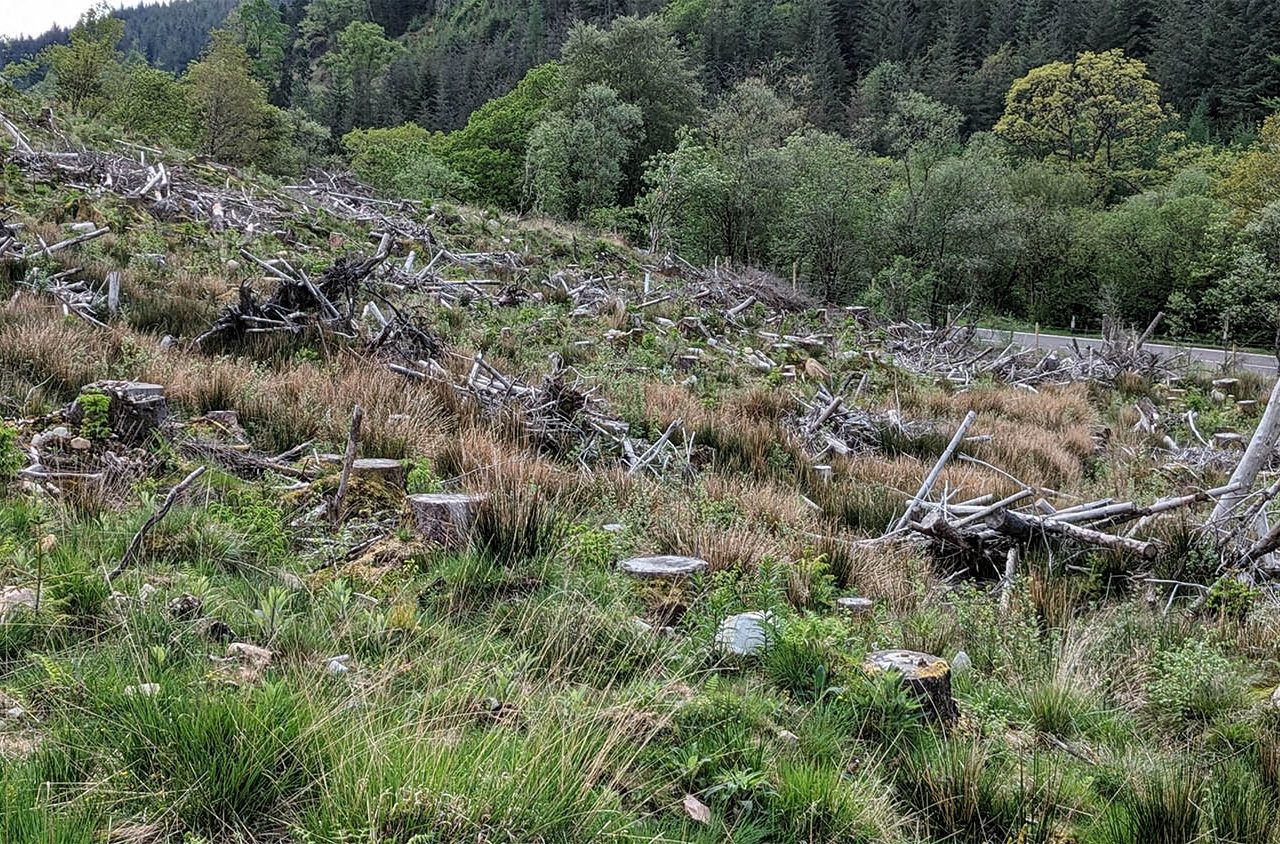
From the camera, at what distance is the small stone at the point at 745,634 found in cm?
296

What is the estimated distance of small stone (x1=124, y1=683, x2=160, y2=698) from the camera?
187cm

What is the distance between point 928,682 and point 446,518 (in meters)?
2.35

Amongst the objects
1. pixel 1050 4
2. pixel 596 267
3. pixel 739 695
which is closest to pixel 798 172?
pixel 596 267

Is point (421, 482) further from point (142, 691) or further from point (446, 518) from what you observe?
point (142, 691)

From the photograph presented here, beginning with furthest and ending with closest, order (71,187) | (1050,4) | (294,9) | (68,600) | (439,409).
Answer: (294,9), (1050,4), (71,187), (439,409), (68,600)

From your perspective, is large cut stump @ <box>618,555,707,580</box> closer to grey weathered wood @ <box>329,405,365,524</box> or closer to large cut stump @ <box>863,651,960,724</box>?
large cut stump @ <box>863,651,960,724</box>

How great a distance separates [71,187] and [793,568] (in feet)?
40.6

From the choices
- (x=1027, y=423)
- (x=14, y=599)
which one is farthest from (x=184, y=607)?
(x=1027, y=423)

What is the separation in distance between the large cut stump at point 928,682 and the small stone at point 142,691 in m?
2.32

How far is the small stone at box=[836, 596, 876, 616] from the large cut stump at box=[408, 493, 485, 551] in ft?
6.19

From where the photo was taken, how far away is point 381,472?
4.51 meters

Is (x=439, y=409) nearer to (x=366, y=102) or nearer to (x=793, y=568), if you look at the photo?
(x=793, y=568)

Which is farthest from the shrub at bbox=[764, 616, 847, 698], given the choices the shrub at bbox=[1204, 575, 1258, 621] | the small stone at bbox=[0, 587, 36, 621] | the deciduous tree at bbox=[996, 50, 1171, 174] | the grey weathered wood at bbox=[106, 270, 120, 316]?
the deciduous tree at bbox=[996, 50, 1171, 174]

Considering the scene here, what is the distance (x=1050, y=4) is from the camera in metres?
66.4
